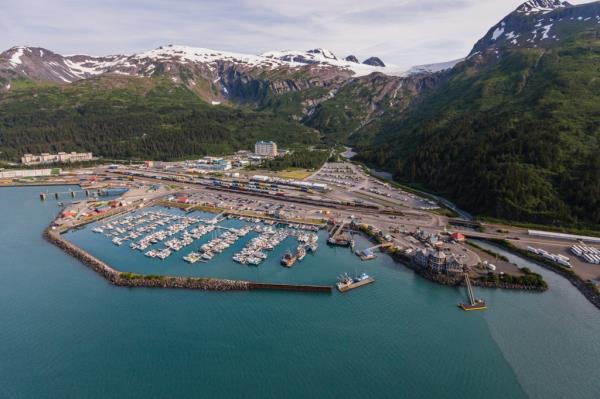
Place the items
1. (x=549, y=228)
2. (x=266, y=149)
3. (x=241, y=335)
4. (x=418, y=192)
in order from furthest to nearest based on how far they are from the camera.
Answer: (x=266, y=149) → (x=418, y=192) → (x=549, y=228) → (x=241, y=335)

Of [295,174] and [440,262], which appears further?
[295,174]

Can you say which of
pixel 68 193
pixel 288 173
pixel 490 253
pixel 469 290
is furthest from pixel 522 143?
pixel 68 193

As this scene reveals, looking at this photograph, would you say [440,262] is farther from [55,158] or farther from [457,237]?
[55,158]

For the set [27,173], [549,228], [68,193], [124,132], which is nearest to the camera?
[549,228]

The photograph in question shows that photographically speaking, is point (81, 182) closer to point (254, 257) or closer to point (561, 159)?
point (254, 257)

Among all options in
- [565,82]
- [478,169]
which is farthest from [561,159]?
[565,82]

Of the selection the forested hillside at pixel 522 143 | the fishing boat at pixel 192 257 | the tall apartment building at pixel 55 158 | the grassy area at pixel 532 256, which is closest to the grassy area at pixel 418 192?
the forested hillside at pixel 522 143

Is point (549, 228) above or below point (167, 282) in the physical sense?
above
